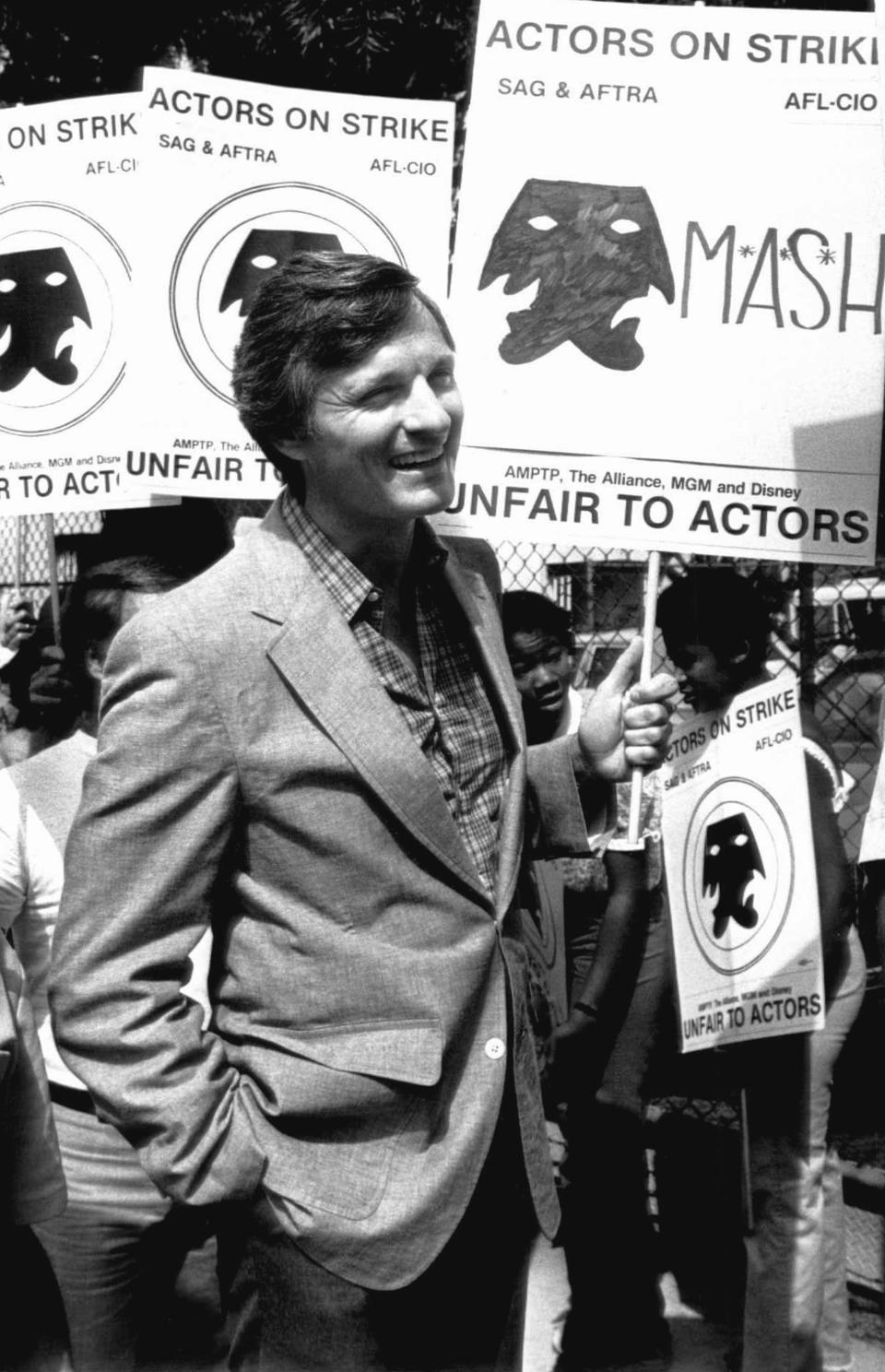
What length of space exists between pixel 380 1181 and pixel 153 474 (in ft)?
6.36

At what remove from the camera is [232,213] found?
3.65 m

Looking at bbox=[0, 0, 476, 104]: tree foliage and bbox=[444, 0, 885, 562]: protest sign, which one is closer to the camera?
bbox=[444, 0, 885, 562]: protest sign

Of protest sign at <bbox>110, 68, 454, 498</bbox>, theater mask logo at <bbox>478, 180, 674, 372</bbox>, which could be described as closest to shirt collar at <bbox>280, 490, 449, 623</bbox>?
theater mask logo at <bbox>478, 180, 674, 372</bbox>

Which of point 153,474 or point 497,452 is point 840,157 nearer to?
point 497,452

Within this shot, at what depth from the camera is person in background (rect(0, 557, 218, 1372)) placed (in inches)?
121

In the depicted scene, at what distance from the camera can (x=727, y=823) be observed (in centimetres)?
352

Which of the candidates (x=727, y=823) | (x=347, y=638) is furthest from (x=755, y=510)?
(x=347, y=638)

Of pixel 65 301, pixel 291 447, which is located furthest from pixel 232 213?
pixel 291 447

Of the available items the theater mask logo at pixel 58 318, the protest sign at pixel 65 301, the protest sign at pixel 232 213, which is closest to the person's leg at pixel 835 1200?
the protest sign at pixel 232 213

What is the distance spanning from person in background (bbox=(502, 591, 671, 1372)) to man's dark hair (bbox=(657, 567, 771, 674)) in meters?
0.39

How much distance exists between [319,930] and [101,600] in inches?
55.6

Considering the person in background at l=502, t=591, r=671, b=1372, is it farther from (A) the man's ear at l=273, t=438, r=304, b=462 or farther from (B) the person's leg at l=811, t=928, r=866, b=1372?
(A) the man's ear at l=273, t=438, r=304, b=462

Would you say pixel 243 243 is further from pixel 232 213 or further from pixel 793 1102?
pixel 793 1102

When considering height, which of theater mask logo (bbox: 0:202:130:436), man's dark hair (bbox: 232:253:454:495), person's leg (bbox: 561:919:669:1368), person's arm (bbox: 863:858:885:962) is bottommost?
person's leg (bbox: 561:919:669:1368)
